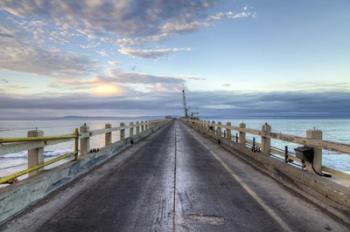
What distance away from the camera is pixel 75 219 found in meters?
4.81

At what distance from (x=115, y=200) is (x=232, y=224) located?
2483 millimetres

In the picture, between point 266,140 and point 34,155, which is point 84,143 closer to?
point 34,155

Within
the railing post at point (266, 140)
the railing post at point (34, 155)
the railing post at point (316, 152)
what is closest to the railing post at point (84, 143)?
the railing post at point (34, 155)

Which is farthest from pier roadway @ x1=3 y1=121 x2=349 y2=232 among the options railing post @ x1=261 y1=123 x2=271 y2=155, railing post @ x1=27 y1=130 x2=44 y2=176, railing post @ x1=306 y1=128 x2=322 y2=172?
railing post @ x1=261 y1=123 x2=271 y2=155

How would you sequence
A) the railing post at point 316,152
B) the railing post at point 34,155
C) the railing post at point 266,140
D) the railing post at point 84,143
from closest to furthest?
the railing post at point 34,155
the railing post at point 316,152
the railing post at point 84,143
the railing post at point 266,140

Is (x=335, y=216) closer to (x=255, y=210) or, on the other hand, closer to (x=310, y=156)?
(x=255, y=210)

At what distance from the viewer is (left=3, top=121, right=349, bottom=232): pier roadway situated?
460 cm

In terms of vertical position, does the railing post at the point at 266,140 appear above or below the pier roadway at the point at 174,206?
above

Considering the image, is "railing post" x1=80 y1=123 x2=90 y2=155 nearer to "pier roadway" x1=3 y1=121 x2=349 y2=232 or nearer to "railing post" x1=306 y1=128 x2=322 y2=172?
"pier roadway" x1=3 y1=121 x2=349 y2=232

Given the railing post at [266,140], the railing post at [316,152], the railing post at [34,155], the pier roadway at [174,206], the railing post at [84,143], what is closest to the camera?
the pier roadway at [174,206]

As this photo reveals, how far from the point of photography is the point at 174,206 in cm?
555

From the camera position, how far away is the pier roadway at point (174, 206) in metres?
4.60

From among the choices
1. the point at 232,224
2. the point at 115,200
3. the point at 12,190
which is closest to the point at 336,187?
the point at 232,224

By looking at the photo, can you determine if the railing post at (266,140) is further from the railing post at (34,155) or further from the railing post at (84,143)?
the railing post at (34,155)
